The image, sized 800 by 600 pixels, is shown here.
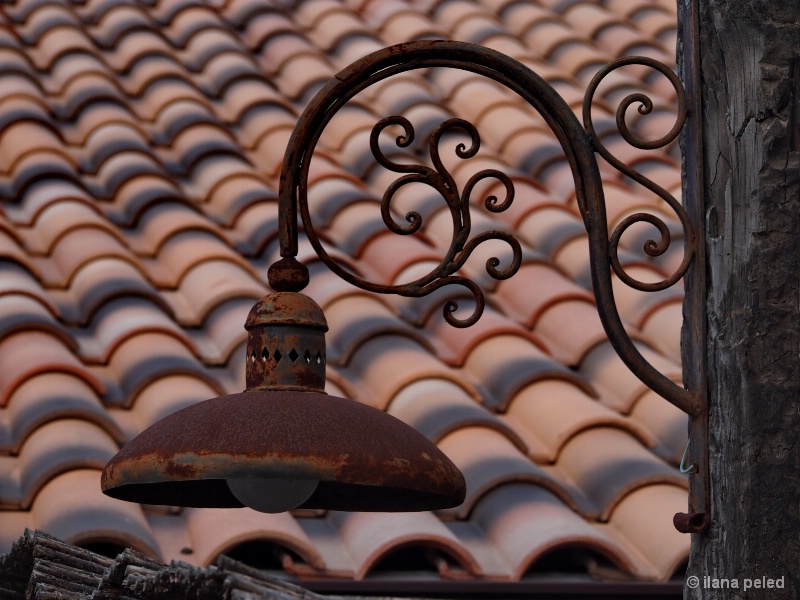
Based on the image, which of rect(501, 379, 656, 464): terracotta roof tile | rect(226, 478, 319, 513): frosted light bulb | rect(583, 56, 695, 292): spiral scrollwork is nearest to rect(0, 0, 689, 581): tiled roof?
rect(501, 379, 656, 464): terracotta roof tile

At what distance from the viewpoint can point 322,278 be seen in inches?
178

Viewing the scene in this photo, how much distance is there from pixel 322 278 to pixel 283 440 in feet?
8.30

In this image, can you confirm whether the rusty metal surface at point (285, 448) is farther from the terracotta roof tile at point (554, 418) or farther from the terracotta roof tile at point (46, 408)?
the terracotta roof tile at point (554, 418)

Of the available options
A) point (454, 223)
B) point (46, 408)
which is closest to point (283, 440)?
point (454, 223)

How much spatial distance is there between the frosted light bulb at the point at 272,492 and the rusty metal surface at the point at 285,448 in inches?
4.8

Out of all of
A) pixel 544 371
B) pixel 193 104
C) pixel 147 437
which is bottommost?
pixel 147 437

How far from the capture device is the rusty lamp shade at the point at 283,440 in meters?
1.99

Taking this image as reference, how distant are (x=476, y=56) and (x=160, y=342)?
6.31ft

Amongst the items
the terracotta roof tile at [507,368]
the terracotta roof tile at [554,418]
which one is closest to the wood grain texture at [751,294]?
the terracotta roof tile at [554,418]

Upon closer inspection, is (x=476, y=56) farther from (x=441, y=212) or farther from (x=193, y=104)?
(x=193, y=104)

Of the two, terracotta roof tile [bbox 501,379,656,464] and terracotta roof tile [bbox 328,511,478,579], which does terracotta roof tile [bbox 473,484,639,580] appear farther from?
terracotta roof tile [bbox 501,379,656,464]

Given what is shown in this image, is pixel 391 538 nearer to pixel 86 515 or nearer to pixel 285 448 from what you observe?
pixel 86 515

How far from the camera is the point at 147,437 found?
2.12 metres

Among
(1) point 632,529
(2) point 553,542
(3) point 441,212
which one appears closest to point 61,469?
(2) point 553,542
